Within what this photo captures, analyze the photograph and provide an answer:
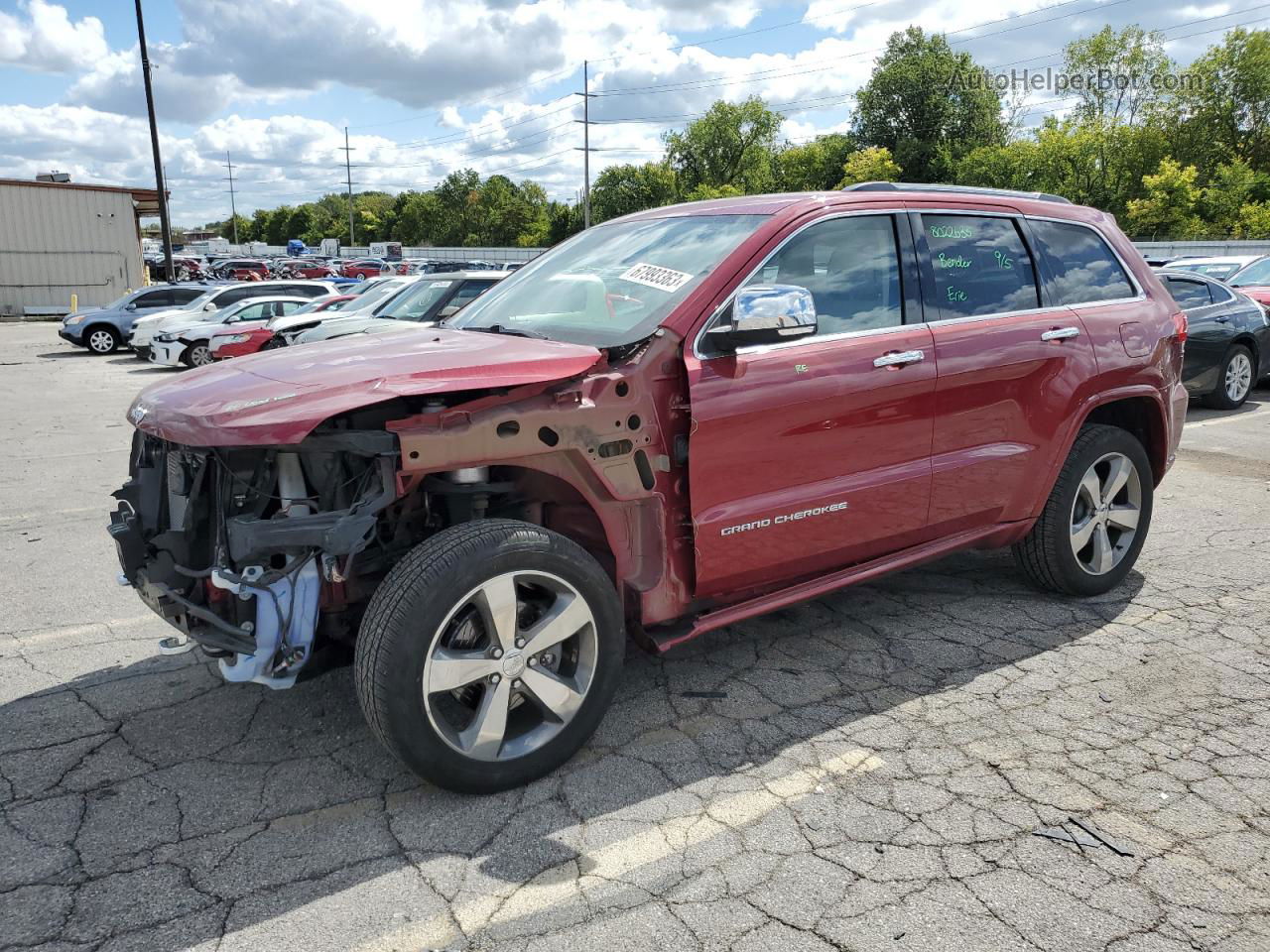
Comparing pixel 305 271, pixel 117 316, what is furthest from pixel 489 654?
pixel 305 271

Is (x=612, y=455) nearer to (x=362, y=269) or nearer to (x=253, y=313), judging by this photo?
(x=253, y=313)

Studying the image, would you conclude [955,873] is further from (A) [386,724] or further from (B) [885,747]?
(A) [386,724]

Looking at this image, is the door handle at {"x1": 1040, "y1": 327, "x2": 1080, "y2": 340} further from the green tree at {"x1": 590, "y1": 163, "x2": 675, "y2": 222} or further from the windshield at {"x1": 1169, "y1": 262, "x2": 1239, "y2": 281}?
the green tree at {"x1": 590, "y1": 163, "x2": 675, "y2": 222}

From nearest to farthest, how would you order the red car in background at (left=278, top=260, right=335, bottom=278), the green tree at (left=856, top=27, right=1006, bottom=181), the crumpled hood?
the crumpled hood → the red car in background at (left=278, top=260, right=335, bottom=278) → the green tree at (left=856, top=27, right=1006, bottom=181)

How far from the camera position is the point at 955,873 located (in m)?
2.69

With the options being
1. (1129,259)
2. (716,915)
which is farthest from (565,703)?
(1129,259)

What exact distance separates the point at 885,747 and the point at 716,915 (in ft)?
3.62

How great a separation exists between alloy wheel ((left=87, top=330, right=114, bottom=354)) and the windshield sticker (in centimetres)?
2105

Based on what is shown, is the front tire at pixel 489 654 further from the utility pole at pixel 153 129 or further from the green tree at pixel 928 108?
the green tree at pixel 928 108

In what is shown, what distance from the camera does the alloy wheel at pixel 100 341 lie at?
835 inches

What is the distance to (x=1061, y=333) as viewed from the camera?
→ 14.2ft

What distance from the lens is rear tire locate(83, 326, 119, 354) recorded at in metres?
21.2

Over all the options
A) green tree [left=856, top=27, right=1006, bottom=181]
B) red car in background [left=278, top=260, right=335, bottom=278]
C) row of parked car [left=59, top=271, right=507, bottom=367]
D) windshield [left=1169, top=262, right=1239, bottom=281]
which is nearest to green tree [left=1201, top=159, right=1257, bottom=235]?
green tree [left=856, top=27, right=1006, bottom=181]

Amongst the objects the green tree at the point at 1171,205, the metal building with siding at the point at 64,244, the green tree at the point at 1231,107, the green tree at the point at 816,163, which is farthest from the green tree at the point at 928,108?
the metal building with siding at the point at 64,244
